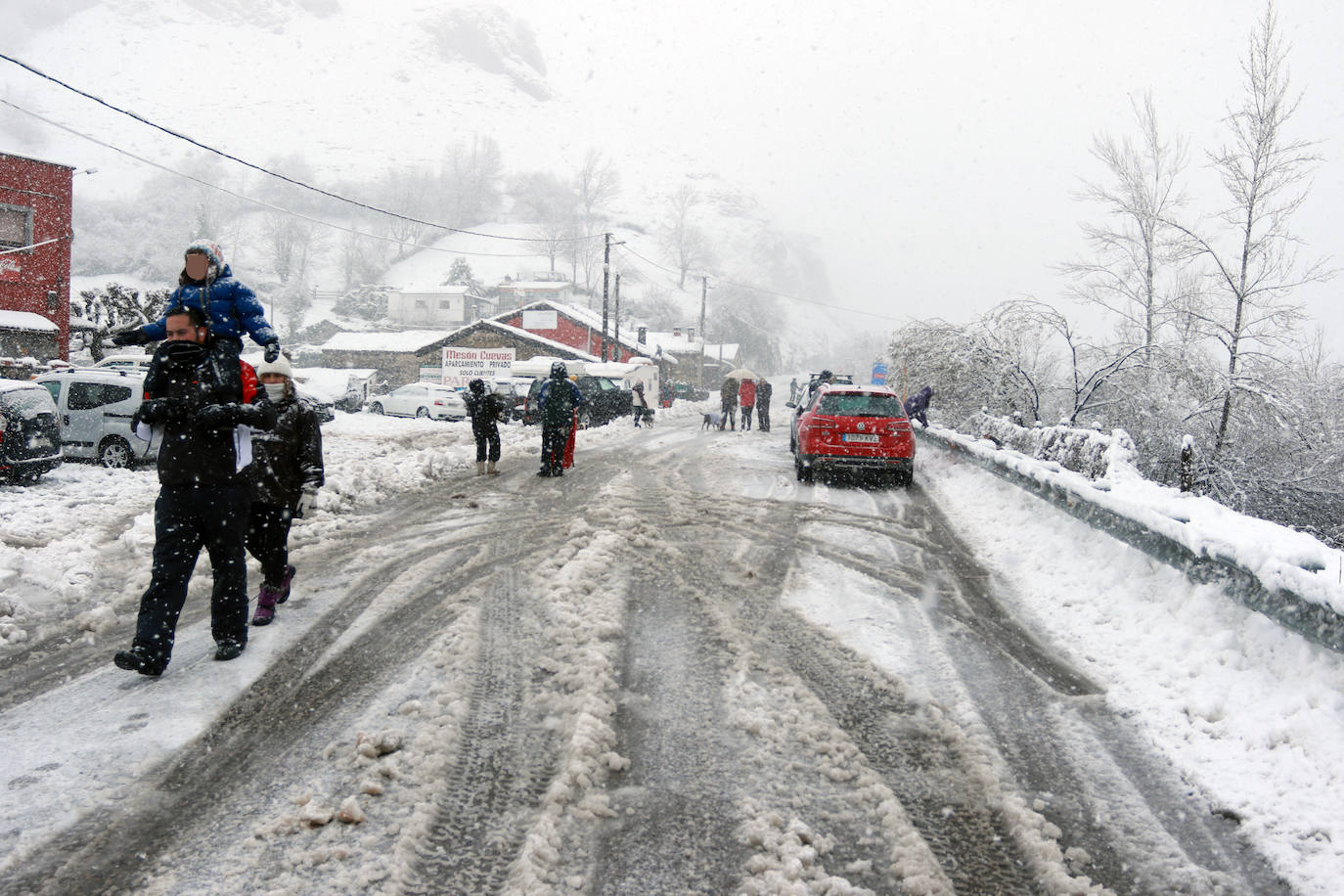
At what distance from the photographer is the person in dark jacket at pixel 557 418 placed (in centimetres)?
1205

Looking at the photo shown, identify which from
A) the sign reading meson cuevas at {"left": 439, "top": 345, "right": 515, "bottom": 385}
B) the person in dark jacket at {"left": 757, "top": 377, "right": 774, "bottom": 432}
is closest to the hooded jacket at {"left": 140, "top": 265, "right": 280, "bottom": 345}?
the person in dark jacket at {"left": 757, "top": 377, "right": 774, "bottom": 432}

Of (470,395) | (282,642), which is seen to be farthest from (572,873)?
(470,395)

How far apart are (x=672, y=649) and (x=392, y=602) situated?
214 centimetres

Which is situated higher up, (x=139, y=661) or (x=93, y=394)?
(x=93, y=394)

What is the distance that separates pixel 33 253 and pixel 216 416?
30.0m

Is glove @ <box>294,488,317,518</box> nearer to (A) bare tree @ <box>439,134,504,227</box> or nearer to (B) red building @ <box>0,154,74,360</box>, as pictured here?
(B) red building @ <box>0,154,74,360</box>

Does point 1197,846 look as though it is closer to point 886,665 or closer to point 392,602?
point 886,665

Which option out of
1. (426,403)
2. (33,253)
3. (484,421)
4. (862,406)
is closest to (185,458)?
(484,421)

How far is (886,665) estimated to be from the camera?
4375 mm

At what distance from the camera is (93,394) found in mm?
12109

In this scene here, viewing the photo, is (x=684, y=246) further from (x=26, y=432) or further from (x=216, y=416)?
(x=216, y=416)

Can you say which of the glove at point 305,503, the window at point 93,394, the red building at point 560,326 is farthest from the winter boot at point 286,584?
the red building at point 560,326

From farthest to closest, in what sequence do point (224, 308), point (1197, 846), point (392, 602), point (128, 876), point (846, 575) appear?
point (846, 575), point (392, 602), point (224, 308), point (1197, 846), point (128, 876)

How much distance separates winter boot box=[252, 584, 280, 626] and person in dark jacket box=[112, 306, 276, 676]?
864mm
